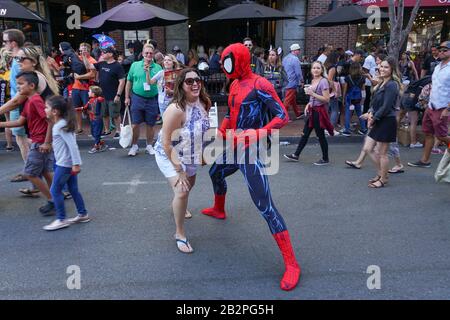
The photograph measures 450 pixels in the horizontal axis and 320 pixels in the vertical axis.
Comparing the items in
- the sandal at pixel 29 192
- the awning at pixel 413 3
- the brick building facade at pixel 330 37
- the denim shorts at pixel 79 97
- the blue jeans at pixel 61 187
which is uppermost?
the awning at pixel 413 3

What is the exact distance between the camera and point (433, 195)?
5.24m

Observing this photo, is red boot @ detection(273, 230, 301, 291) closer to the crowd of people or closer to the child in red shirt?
the crowd of people

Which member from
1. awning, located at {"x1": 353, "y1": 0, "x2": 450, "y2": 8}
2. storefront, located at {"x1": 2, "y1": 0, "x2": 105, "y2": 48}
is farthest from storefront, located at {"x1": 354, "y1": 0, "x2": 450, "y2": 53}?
storefront, located at {"x1": 2, "y1": 0, "x2": 105, "y2": 48}

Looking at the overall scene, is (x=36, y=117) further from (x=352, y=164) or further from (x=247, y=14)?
(x=247, y=14)

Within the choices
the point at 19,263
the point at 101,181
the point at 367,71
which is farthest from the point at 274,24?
the point at 19,263

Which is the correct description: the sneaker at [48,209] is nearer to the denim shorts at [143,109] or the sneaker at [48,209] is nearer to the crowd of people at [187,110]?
the crowd of people at [187,110]

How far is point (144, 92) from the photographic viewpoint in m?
7.11

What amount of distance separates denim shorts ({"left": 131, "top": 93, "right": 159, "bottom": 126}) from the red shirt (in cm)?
262

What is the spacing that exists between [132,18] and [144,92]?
2.99 m

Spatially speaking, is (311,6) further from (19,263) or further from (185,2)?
(19,263)

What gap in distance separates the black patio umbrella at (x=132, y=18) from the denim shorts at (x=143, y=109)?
9.49 ft

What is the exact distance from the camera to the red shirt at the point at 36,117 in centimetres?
447

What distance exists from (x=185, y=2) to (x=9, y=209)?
426 inches

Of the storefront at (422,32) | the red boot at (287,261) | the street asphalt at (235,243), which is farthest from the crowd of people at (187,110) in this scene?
the storefront at (422,32)
